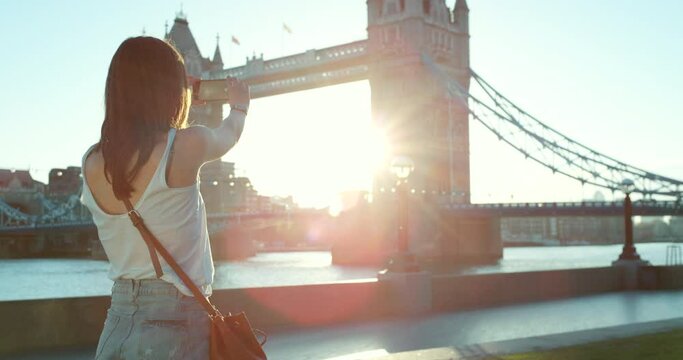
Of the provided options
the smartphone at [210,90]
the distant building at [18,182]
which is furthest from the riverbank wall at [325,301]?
the distant building at [18,182]

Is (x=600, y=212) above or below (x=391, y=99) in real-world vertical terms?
below

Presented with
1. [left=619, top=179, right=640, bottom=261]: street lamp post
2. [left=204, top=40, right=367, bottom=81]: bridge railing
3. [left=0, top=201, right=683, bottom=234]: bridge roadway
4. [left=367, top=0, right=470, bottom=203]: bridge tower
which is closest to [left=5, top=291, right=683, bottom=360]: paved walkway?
[left=619, top=179, right=640, bottom=261]: street lamp post

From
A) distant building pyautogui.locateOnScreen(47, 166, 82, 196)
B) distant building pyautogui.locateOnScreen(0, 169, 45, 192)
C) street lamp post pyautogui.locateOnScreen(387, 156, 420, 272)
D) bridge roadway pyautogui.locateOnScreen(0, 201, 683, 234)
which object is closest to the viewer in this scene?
street lamp post pyautogui.locateOnScreen(387, 156, 420, 272)

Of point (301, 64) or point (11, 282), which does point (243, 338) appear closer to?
point (11, 282)

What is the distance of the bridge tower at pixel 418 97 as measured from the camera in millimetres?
57844

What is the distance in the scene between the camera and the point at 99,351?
6.46 ft

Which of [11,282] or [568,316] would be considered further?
[11,282]

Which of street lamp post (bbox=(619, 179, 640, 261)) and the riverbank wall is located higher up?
street lamp post (bbox=(619, 179, 640, 261))

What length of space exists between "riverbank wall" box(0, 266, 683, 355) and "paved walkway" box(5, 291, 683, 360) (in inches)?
13.1

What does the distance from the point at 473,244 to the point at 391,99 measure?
38.4ft

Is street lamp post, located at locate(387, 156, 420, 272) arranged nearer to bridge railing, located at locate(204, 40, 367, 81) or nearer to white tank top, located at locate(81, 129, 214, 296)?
white tank top, located at locate(81, 129, 214, 296)

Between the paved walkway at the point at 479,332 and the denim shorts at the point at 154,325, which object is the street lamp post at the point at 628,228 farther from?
the denim shorts at the point at 154,325

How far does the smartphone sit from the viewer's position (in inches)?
86.7

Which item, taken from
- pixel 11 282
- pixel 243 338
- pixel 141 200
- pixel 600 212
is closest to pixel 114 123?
pixel 141 200
